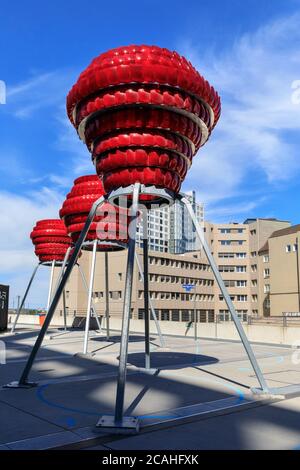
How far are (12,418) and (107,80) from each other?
6814mm

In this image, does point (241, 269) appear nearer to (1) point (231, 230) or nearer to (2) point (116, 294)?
(1) point (231, 230)

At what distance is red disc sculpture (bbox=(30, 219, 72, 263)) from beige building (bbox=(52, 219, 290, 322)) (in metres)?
50.0

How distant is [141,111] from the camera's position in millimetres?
9719

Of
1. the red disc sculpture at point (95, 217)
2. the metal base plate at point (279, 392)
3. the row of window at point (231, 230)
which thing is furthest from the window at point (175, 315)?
the metal base plate at point (279, 392)

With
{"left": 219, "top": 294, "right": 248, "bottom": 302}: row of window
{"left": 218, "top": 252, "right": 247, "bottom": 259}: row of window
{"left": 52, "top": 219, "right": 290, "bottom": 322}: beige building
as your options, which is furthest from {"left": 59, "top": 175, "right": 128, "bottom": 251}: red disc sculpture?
{"left": 218, "top": 252, "right": 247, "bottom": 259}: row of window

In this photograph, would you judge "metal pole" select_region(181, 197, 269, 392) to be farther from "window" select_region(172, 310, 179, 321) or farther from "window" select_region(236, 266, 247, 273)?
"window" select_region(236, 266, 247, 273)

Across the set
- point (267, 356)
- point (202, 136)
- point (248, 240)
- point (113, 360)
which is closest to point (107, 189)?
point (202, 136)

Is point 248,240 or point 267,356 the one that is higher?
point 248,240

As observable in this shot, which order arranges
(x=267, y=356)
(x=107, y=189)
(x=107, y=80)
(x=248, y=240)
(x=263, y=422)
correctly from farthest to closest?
1. (x=248, y=240)
2. (x=267, y=356)
3. (x=107, y=189)
4. (x=107, y=80)
5. (x=263, y=422)

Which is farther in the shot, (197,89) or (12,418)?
(197,89)

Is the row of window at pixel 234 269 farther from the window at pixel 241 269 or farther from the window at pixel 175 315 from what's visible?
the window at pixel 175 315

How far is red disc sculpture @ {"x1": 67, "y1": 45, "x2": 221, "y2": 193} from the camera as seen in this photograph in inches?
371
